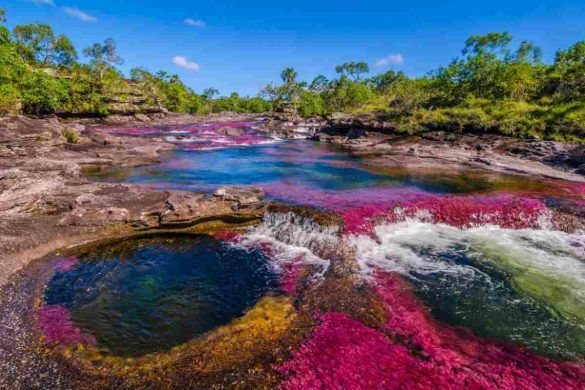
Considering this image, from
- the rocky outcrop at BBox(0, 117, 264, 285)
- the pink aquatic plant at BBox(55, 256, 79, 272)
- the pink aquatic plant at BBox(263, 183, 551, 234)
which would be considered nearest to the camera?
the pink aquatic plant at BBox(55, 256, 79, 272)

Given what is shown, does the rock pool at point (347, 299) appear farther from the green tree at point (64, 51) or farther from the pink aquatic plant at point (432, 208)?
the green tree at point (64, 51)

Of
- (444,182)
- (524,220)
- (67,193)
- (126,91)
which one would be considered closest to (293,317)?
(67,193)

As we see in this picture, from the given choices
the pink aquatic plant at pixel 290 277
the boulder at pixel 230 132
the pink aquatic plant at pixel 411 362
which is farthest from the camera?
the boulder at pixel 230 132

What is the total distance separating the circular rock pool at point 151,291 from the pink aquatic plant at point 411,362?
10.7 ft

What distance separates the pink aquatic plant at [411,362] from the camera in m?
7.50

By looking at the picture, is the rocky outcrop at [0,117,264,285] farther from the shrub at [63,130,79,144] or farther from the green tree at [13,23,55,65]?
the green tree at [13,23,55,65]

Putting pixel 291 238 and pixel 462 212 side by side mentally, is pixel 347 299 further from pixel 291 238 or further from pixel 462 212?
pixel 462 212

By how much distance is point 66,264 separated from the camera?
12812mm

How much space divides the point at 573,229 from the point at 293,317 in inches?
747

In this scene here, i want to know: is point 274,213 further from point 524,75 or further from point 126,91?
point 126,91

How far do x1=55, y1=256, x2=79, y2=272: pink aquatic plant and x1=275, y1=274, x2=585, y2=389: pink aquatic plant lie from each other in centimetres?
1010

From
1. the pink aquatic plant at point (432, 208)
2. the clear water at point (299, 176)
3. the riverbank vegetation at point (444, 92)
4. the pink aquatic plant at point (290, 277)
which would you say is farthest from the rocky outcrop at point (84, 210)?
the riverbank vegetation at point (444, 92)

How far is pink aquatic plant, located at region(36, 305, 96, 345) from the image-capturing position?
28.2 feet

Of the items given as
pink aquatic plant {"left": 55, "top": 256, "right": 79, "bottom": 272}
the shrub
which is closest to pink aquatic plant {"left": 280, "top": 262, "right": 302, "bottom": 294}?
pink aquatic plant {"left": 55, "top": 256, "right": 79, "bottom": 272}
